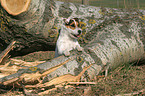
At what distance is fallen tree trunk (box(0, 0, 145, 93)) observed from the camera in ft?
7.68

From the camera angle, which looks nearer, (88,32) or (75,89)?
(75,89)

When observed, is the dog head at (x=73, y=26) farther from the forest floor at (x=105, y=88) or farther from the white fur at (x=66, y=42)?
the forest floor at (x=105, y=88)

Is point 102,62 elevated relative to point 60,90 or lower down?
elevated

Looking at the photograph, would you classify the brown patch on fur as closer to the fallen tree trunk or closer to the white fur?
the white fur

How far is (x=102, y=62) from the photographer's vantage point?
104 inches

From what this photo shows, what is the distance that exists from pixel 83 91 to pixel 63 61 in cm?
51

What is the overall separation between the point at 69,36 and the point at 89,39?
578mm

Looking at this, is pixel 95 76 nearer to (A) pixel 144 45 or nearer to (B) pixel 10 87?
(B) pixel 10 87

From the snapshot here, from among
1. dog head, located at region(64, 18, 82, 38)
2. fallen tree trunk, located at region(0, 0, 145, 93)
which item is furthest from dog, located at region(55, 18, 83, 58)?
fallen tree trunk, located at region(0, 0, 145, 93)

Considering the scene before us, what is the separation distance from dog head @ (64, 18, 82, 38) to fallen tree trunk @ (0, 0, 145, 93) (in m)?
0.30

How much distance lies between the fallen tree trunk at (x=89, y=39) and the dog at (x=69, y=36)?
21 centimetres

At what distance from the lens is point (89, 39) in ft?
10.7

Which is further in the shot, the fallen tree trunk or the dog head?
the dog head

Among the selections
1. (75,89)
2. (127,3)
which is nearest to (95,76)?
(75,89)
